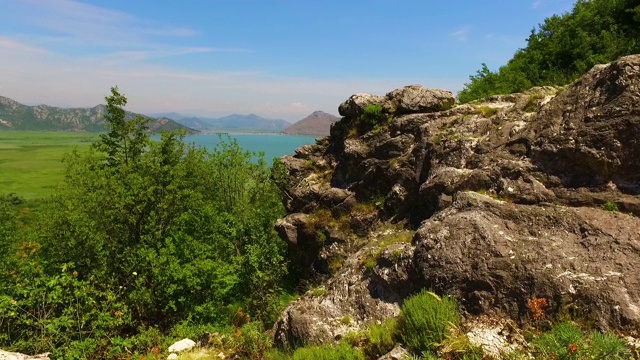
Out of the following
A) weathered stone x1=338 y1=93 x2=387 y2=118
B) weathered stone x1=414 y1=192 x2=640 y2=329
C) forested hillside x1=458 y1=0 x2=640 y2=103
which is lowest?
weathered stone x1=414 y1=192 x2=640 y2=329

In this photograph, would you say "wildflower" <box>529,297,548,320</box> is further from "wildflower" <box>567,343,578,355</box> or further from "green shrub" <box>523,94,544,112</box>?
"green shrub" <box>523,94,544,112</box>

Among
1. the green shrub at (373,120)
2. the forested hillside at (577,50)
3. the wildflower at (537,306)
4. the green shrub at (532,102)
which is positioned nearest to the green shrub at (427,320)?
the wildflower at (537,306)

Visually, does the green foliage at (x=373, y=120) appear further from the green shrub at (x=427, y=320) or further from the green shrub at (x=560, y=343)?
the green shrub at (x=560, y=343)

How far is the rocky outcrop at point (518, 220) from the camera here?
7.51 m

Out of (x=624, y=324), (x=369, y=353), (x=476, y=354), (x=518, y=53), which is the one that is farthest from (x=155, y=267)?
(x=518, y=53)

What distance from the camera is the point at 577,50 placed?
33.3 meters

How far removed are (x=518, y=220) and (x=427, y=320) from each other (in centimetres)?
354

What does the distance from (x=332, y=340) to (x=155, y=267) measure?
1443cm

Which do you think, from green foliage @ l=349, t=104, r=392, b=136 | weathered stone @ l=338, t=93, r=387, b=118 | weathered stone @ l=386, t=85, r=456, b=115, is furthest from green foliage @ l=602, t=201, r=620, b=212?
weathered stone @ l=338, t=93, r=387, b=118

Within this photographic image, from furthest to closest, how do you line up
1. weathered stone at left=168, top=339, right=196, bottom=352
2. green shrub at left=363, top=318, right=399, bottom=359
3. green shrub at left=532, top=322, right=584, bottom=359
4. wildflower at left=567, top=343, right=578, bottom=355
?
weathered stone at left=168, top=339, right=196, bottom=352
green shrub at left=363, top=318, right=399, bottom=359
green shrub at left=532, top=322, right=584, bottom=359
wildflower at left=567, top=343, right=578, bottom=355

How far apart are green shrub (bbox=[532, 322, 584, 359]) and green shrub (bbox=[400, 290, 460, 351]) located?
1.47m

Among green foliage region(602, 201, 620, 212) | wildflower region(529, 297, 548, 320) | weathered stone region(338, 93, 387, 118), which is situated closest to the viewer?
wildflower region(529, 297, 548, 320)

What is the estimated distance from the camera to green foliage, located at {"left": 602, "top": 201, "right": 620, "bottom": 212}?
863cm

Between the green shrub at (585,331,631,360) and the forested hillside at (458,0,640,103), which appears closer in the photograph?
the green shrub at (585,331,631,360)
